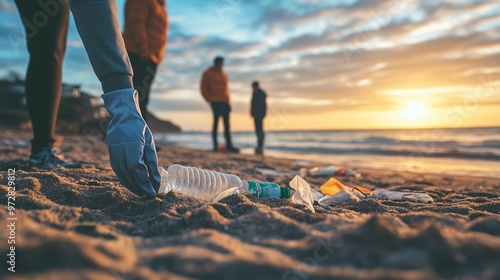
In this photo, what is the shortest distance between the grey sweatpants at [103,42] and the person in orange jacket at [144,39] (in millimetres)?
2835

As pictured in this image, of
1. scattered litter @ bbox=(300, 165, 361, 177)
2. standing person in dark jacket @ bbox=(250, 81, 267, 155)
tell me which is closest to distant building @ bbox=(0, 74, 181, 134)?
standing person in dark jacket @ bbox=(250, 81, 267, 155)

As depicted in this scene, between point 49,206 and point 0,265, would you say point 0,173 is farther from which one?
point 0,265

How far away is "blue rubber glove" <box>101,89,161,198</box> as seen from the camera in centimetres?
143

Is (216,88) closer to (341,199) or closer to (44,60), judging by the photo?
(44,60)

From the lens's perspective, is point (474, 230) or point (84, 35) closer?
point (474, 230)

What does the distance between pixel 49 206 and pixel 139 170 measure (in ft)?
1.25

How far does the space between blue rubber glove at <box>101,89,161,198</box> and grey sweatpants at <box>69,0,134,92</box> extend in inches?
2.9

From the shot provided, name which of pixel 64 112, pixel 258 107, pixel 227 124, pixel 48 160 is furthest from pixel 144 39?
pixel 64 112

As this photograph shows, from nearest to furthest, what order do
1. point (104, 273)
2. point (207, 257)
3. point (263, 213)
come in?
point (104, 273)
point (207, 257)
point (263, 213)

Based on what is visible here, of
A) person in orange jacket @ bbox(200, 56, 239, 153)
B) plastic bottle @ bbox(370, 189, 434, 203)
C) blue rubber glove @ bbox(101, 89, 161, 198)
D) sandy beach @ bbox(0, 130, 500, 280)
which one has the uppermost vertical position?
→ person in orange jacket @ bbox(200, 56, 239, 153)

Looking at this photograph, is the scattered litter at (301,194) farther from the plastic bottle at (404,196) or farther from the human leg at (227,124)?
the human leg at (227,124)

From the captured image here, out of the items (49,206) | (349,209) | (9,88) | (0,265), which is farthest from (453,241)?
(9,88)

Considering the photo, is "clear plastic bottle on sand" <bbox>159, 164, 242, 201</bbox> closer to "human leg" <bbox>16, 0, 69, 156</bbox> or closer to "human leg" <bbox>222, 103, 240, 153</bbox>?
"human leg" <bbox>16, 0, 69, 156</bbox>

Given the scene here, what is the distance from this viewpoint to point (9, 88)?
13.3 m
